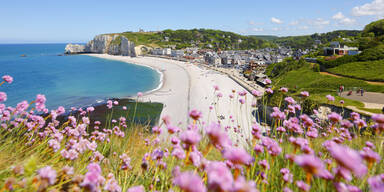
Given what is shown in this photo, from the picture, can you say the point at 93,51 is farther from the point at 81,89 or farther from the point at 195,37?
the point at 81,89

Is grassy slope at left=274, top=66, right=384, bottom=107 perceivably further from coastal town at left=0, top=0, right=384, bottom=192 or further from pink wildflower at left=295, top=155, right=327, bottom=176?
pink wildflower at left=295, top=155, right=327, bottom=176

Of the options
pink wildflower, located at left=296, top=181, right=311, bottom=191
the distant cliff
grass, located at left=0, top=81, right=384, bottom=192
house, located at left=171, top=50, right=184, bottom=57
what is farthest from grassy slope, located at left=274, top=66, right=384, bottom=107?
the distant cliff

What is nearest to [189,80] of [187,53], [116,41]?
[187,53]

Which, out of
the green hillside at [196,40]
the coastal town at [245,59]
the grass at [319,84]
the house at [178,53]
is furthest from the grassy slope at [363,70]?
the green hillside at [196,40]

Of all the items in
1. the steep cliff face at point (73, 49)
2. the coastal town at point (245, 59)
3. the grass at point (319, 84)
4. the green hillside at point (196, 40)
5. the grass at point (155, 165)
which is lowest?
the grass at point (319, 84)

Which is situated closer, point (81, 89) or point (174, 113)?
point (174, 113)

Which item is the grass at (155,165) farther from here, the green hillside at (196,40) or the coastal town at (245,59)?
the green hillside at (196,40)

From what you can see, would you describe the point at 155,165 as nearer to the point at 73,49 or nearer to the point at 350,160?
the point at 350,160
